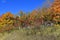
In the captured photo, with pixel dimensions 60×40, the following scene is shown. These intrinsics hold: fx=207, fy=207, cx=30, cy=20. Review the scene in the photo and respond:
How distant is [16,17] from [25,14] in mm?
1379

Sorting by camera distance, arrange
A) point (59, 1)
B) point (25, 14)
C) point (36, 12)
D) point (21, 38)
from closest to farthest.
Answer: point (21, 38) → point (59, 1) → point (36, 12) → point (25, 14)

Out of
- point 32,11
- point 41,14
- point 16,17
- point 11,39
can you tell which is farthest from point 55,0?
point 11,39

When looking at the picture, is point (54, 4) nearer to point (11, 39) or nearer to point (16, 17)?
point (16, 17)

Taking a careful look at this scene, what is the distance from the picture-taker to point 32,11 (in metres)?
28.8

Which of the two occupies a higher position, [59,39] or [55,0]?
[55,0]

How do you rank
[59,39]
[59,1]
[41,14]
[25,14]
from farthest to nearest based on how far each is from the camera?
1. [25,14]
2. [41,14]
3. [59,1]
4. [59,39]

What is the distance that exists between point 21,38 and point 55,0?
14341 mm

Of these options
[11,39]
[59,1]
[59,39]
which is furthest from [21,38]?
[59,1]

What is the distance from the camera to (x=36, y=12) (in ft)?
90.6

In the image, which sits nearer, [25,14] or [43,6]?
[43,6]

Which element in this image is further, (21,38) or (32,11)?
(32,11)

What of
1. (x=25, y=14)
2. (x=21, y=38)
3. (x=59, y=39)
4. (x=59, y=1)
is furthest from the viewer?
(x=25, y=14)

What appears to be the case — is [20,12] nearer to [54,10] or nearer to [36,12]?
[36,12]

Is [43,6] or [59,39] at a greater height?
[43,6]
